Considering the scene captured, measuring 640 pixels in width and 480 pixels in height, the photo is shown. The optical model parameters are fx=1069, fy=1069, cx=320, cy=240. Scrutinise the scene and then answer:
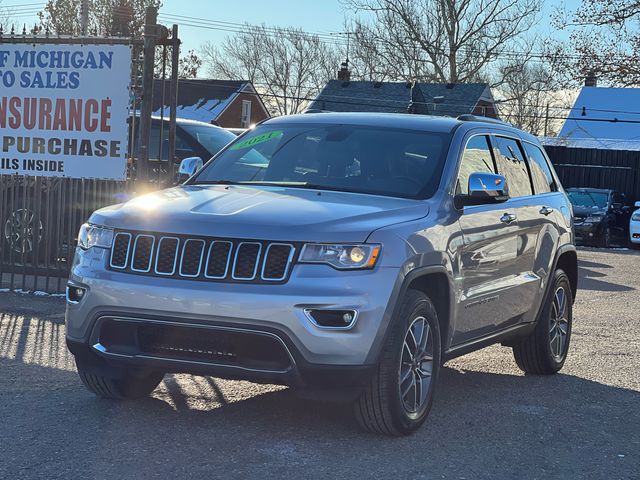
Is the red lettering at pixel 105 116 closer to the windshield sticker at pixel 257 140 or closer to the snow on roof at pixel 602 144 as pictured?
the windshield sticker at pixel 257 140

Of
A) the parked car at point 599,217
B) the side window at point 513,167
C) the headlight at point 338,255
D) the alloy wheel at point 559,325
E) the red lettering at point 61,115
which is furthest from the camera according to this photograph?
the parked car at point 599,217

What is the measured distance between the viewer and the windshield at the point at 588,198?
28547 millimetres

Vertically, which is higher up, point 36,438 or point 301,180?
point 301,180

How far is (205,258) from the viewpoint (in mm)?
5219

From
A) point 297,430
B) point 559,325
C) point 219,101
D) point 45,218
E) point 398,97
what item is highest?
point 398,97

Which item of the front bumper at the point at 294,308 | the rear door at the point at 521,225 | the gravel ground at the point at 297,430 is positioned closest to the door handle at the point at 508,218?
the rear door at the point at 521,225

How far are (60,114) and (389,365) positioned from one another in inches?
265

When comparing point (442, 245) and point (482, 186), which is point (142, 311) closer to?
point (442, 245)

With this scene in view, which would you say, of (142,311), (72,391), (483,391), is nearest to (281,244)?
(142,311)

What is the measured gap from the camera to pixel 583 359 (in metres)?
8.70

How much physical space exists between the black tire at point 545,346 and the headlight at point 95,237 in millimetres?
3382

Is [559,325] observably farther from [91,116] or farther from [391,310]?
[91,116]

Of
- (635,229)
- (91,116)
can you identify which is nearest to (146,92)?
(91,116)

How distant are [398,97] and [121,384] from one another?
153 feet
